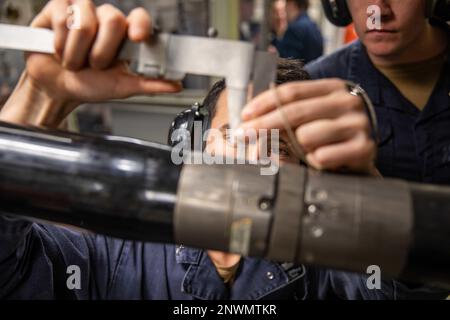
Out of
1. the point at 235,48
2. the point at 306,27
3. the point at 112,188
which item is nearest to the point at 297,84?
the point at 235,48

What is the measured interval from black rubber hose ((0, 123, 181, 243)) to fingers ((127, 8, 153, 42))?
11cm

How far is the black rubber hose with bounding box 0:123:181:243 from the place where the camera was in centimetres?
37

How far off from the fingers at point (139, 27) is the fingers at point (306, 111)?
0.43 feet

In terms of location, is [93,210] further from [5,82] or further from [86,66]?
[5,82]

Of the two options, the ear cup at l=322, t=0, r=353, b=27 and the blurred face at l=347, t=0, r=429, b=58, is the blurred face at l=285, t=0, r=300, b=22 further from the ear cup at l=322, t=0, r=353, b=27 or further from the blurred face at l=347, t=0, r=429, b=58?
the blurred face at l=347, t=0, r=429, b=58

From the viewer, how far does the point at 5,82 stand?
2449 mm

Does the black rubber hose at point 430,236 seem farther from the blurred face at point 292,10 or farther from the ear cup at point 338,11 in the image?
the blurred face at point 292,10

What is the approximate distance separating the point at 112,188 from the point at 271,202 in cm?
15

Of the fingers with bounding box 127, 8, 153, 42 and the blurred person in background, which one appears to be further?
the blurred person in background

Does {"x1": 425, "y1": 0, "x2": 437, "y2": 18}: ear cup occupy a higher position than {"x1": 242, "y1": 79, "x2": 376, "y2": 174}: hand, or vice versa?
{"x1": 425, "y1": 0, "x2": 437, "y2": 18}: ear cup

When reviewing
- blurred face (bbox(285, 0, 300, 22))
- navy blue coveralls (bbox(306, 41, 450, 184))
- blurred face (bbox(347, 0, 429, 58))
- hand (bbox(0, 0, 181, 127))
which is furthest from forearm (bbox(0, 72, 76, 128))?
blurred face (bbox(285, 0, 300, 22))

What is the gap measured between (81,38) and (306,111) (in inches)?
9.3

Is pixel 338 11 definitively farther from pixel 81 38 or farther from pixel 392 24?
pixel 81 38

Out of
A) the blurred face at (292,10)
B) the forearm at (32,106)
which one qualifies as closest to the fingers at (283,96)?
the forearm at (32,106)
